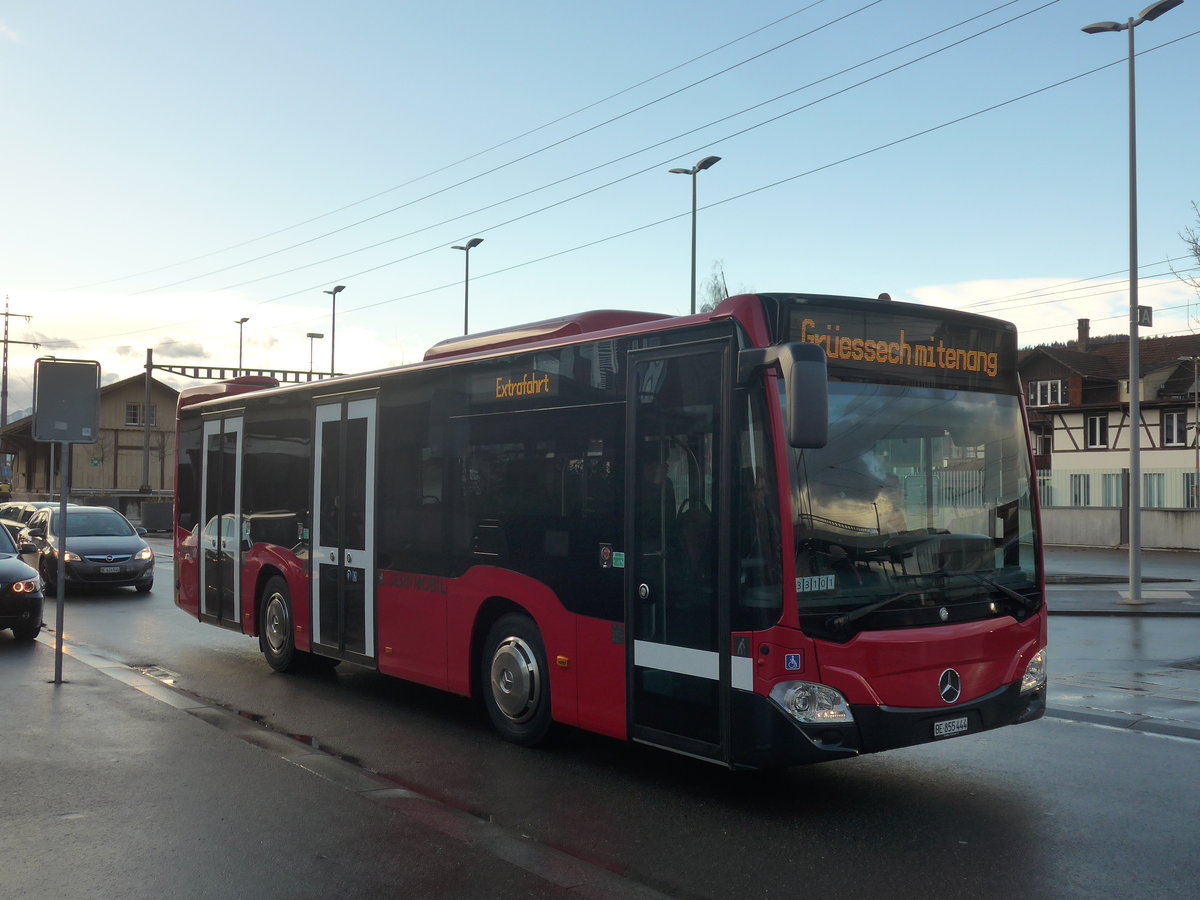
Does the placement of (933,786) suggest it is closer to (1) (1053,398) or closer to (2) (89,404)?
(2) (89,404)

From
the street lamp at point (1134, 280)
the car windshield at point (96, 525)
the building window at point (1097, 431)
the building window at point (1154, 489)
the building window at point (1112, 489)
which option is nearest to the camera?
the street lamp at point (1134, 280)

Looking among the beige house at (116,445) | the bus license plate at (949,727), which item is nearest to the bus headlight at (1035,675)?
the bus license plate at (949,727)

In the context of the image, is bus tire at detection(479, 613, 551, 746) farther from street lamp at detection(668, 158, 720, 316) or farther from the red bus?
street lamp at detection(668, 158, 720, 316)

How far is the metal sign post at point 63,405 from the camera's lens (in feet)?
35.2

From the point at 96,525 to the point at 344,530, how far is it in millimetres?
14634

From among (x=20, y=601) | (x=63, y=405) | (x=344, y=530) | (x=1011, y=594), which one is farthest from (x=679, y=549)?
(x=20, y=601)

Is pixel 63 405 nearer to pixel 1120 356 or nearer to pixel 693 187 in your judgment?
pixel 693 187

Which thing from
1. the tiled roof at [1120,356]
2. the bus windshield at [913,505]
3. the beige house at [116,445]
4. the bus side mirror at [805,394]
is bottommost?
the bus windshield at [913,505]

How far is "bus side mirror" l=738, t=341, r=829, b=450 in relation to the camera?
5767 millimetres

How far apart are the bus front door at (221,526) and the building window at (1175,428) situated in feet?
185

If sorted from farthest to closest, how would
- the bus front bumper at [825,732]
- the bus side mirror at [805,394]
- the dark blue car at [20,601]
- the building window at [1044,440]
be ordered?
the building window at [1044,440], the dark blue car at [20,601], the bus front bumper at [825,732], the bus side mirror at [805,394]

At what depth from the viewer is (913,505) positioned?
648 cm

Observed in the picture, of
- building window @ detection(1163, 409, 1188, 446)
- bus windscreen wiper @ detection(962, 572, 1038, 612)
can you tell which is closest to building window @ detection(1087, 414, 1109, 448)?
building window @ detection(1163, 409, 1188, 446)

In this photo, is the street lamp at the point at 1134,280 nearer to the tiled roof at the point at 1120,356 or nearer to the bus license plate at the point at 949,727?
the bus license plate at the point at 949,727
